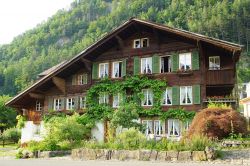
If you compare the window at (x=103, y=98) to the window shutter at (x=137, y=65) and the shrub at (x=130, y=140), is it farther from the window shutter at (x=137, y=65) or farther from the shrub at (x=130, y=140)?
the shrub at (x=130, y=140)

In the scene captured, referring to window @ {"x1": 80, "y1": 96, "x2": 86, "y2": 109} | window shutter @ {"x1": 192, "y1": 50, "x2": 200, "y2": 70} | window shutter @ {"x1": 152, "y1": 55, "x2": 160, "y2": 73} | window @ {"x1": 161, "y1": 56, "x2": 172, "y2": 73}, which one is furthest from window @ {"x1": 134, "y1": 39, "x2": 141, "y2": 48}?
window @ {"x1": 80, "y1": 96, "x2": 86, "y2": 109}

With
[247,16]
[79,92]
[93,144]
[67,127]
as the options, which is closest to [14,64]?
[247,16]

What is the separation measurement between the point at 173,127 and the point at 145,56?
21.9 ft

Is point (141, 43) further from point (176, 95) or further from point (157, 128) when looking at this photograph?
point (157, 128)

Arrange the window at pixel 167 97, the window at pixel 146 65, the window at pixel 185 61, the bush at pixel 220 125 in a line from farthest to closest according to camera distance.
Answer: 1. the window at pixel 146 65
2. the window at pixel 167 97
3. the window at pixel 185 61
4. the bush at pixel 220 125

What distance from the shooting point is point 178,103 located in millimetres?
27891

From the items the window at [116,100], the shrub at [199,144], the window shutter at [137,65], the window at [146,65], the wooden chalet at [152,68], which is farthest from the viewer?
the window at [116,100]

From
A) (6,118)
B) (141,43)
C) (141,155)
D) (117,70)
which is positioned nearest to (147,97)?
(117,70)

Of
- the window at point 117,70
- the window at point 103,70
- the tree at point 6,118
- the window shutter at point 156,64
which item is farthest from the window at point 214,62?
the tree at point 6,118

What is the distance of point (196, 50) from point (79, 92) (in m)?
11.9

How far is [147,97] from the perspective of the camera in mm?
29688

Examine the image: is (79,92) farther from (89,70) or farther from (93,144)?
(93,144)

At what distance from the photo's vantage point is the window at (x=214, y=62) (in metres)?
27.4

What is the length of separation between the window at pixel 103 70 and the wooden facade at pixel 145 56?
334mm
